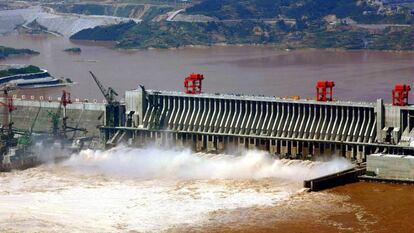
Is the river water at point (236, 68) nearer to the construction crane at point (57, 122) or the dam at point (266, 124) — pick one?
the construction crane at point (57, 122)

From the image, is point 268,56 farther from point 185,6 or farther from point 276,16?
point 185,6

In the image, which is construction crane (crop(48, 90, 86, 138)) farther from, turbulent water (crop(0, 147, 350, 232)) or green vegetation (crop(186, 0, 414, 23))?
green vegetation (crop(186, 0, 414, 23))

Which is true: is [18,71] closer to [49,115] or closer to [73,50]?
[49,115]

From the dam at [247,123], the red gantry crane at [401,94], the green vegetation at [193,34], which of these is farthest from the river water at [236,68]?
the red gantry crane at [401,94]

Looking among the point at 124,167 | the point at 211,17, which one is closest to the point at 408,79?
the point at 124,167

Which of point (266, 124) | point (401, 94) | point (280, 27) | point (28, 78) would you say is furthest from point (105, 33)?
point (401, 94)

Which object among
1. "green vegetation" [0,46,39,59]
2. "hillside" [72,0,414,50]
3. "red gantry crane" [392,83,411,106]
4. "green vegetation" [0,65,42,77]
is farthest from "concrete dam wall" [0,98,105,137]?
"hillside" [72,0,414,50]
